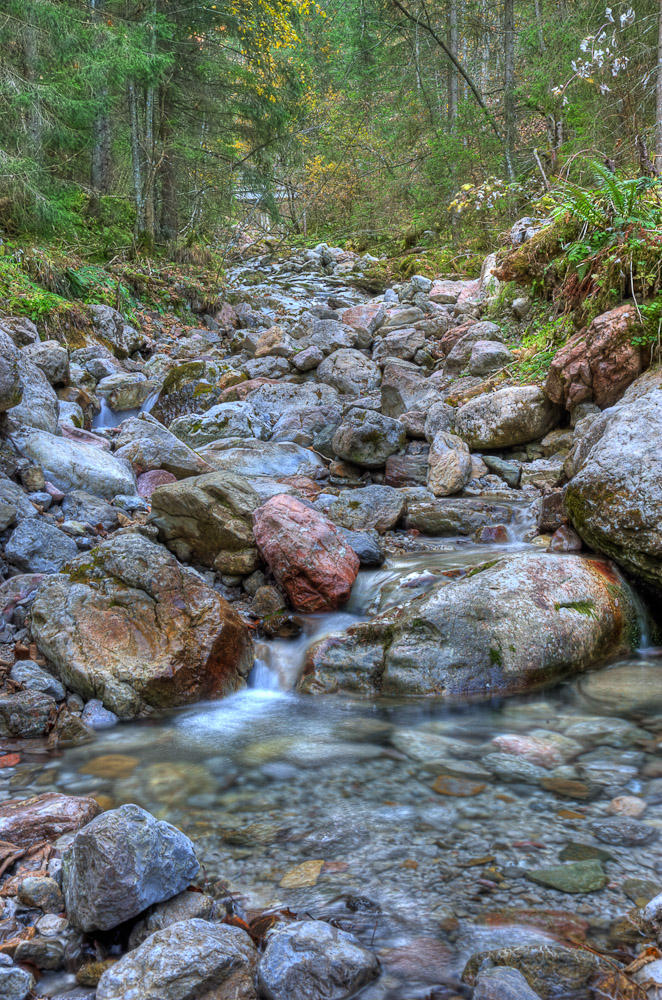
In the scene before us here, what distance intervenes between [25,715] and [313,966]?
88.2 inches

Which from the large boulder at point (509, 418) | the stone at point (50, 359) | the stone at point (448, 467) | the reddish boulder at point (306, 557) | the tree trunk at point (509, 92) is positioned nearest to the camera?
the reddish boulder at point (306, 557)

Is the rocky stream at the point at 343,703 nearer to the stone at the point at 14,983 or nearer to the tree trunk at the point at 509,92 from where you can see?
the stone at the point at 14,983

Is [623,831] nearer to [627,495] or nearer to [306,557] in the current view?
[627,495]

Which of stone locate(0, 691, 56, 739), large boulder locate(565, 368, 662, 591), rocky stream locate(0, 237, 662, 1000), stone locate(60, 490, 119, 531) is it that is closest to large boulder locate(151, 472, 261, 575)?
rocky stream locate(0, 237, 662, 1000)

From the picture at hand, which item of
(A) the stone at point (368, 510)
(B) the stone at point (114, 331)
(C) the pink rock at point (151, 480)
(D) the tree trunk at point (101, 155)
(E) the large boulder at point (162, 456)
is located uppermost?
(D) the tree trunk at point (101, 155)

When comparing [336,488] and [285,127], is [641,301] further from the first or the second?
[285,127]

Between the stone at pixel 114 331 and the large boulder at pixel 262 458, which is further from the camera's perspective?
the stone at pixel 114 331

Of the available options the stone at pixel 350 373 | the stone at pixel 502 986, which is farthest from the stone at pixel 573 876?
the stone at pixel 350 373

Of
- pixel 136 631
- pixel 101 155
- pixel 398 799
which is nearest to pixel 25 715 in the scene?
pixel 136 631

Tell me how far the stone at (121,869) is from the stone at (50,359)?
24.3ft

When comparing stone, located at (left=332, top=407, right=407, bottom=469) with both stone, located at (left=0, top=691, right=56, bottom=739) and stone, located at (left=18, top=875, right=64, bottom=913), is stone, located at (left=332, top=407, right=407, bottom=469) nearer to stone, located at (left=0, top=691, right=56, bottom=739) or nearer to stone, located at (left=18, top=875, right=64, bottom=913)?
stone, located at (left=0, top=691, right=56, bottom=739)

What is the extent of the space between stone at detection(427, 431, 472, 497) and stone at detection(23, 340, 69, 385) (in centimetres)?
502

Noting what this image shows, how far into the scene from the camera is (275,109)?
16219 mm

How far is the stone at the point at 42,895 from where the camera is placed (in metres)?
1.97
